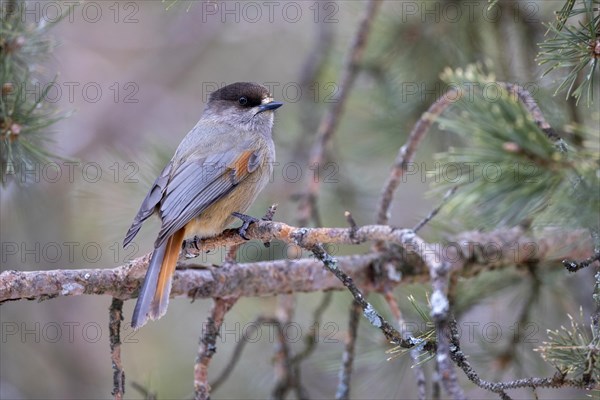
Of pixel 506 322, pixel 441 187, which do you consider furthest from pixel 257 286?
pixel 506 322

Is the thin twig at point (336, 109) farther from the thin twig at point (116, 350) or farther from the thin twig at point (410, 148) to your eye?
the thin twig at point (116, 350)

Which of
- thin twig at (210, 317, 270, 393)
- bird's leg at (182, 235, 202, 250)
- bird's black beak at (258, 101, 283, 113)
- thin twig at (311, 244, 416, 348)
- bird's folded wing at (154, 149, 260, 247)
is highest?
bird's black beak at (258, 101, 283, 113)

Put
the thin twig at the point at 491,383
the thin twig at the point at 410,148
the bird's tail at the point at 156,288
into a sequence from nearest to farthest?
the thin twig at the point at 491,383 → the bird's tail at the point at 156,288 → the thin twig at the point at 410,148

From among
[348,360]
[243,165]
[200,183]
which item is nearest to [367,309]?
[348,360]

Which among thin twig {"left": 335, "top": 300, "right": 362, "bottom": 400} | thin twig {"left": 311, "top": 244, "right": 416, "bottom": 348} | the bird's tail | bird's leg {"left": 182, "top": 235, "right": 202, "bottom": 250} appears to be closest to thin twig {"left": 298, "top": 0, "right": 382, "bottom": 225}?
A: bird's leg {"left": 182, "top": 235, "right": 202, "bottom": 250}

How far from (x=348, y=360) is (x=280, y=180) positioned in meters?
2.20

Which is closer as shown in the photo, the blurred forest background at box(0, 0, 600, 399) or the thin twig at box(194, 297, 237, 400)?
the thin twig at box(194, 297, 237, 400)

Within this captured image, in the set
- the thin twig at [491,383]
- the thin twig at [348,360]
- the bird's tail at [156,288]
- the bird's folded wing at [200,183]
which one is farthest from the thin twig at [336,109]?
the thin twig at [491,383]

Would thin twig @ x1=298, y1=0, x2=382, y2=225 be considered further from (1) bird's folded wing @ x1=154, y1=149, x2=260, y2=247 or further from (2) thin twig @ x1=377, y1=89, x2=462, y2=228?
(2) thin twig @ x1=377, y1=89, x2=462, y2=228

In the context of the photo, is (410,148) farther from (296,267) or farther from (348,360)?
(348,360)

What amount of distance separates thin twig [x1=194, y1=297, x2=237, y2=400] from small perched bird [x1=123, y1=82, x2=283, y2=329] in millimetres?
274

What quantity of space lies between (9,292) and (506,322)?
4.02 metres

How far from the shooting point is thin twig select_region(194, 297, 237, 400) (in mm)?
3311

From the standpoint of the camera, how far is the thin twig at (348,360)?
3.45 meters
